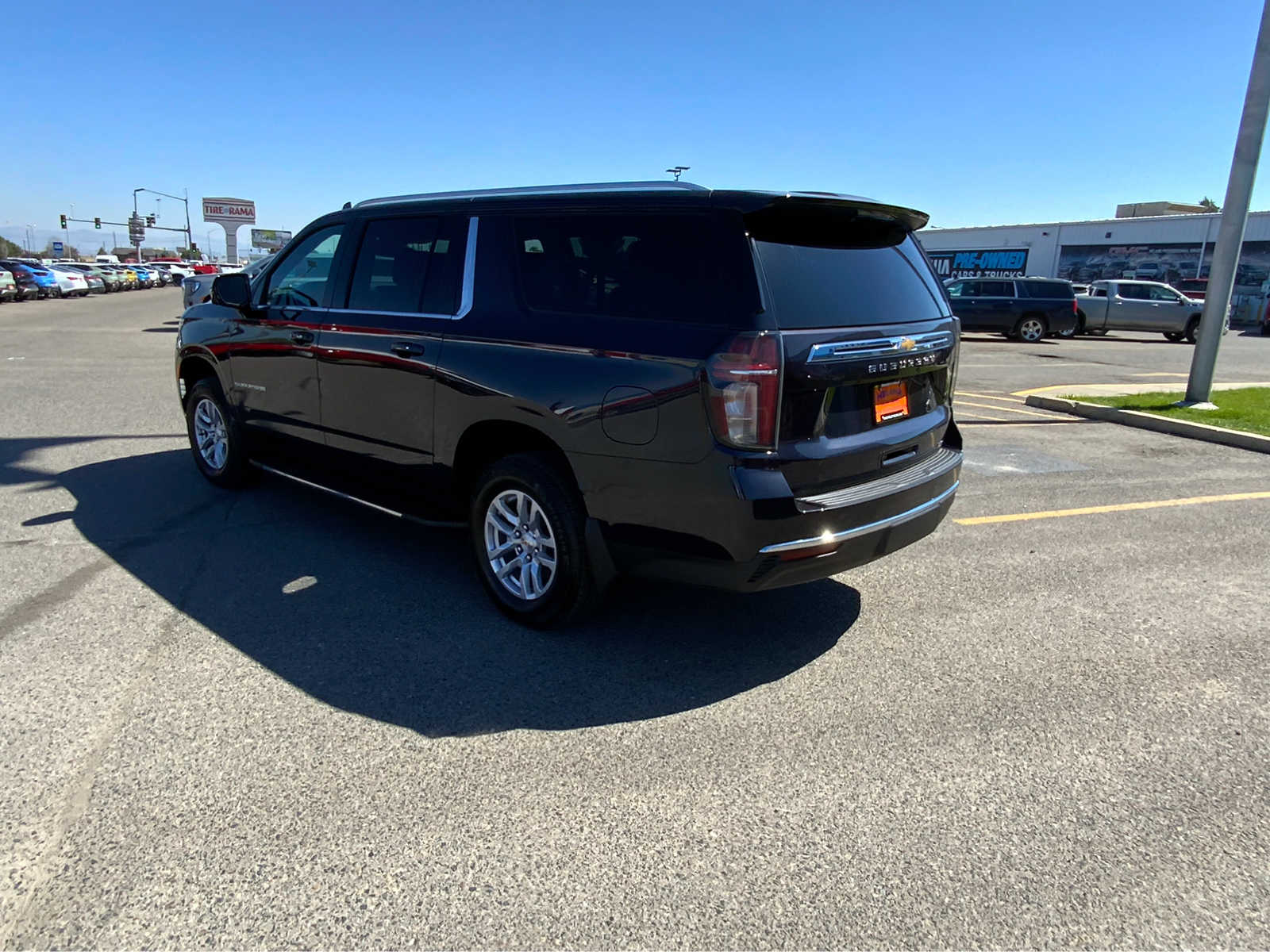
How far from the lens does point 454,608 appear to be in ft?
14.2

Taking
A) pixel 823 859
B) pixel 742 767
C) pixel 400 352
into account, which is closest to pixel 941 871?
pixel 823 859

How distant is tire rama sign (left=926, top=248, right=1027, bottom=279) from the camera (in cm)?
4434

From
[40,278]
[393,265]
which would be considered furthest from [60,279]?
[393,265]

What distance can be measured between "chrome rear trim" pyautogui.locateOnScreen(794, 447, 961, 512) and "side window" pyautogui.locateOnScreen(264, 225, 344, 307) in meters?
3.28

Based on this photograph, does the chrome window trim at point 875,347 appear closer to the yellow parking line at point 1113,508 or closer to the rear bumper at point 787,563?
the rear bumper at point 787,563

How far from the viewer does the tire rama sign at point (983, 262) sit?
44344mm

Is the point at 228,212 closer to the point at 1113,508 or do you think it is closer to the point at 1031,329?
the point at 1031,329

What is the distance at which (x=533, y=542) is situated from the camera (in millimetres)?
4012

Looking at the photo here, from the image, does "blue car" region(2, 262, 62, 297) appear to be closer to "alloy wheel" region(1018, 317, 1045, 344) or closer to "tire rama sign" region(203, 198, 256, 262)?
"alloy wheel" region(1018, 317, 1045, 344)

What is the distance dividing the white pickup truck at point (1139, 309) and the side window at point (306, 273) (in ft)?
83.4

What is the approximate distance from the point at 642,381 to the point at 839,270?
1020mm

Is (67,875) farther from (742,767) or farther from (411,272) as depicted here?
(411,272)

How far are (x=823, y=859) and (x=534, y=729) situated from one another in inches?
45.9

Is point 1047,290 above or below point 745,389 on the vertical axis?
above
